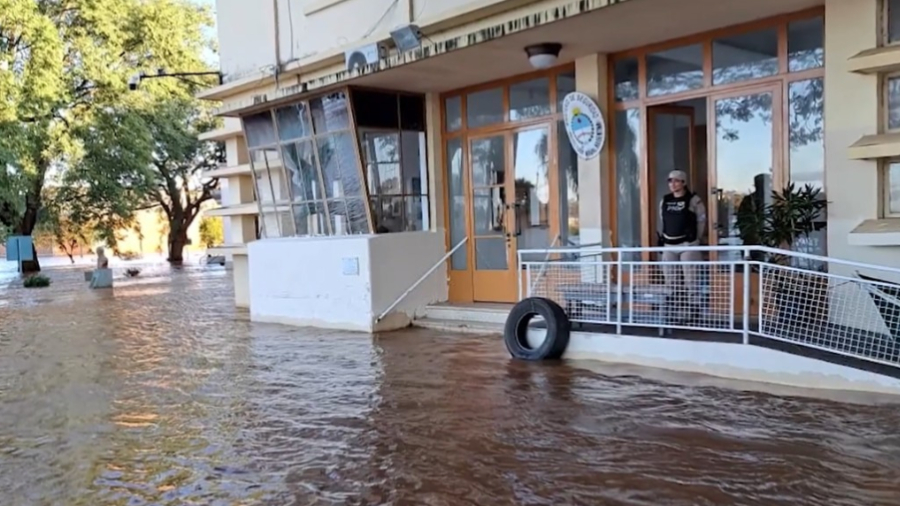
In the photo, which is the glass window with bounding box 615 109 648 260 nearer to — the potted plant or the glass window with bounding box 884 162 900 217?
the potted plant

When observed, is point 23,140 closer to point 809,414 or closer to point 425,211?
point 425,211

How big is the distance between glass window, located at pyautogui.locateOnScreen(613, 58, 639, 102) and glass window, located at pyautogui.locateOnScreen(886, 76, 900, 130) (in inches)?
115

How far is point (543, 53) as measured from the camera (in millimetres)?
8672

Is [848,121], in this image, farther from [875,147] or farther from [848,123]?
[875,147]

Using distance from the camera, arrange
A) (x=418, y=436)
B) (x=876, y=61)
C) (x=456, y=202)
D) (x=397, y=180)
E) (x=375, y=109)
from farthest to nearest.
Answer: (x=456, y=202), (x=397, y=180), (x=375, y=109), (x=876, y=61), (x=418, y=436)

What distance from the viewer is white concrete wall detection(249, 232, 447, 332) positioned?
34.3ft

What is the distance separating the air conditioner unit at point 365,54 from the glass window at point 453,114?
1.22 meters

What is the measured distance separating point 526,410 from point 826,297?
9.34 ft

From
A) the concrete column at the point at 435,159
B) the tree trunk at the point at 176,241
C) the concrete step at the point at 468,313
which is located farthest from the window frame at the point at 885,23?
the tree trunk at the point at 176,241

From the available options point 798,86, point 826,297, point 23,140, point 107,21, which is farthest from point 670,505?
point 107,21

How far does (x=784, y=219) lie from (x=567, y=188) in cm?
327

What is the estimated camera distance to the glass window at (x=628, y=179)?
9164 millimetres

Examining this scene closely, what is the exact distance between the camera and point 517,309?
26.3ft

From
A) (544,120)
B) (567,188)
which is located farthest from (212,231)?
(567,188)
